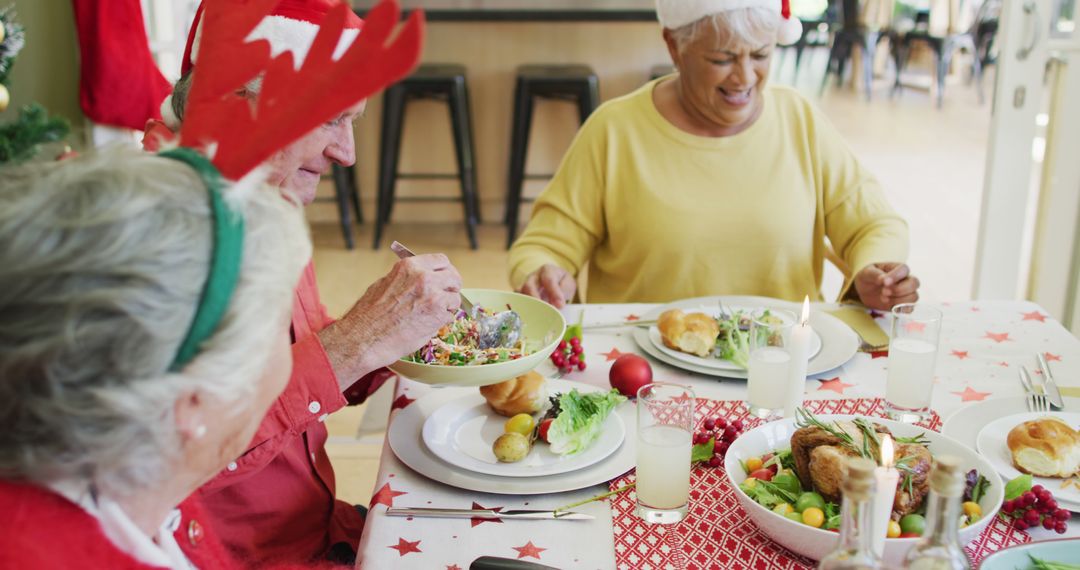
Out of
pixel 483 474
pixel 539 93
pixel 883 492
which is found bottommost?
pixel 539 93

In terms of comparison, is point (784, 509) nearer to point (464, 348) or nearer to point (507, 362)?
point (507, 362)

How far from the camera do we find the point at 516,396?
1.38 m

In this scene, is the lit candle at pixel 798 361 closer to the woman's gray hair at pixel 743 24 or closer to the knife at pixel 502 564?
the knife at pixel 502 564

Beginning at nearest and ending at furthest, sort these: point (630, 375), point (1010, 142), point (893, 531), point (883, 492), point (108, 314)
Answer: point (108, 314) → point (883, 492) → point (893, 531) → point (630, 375) → point (1010, 142)

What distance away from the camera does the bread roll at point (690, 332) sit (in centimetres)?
160

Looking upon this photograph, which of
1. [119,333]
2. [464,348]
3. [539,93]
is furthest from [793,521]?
[539,93]

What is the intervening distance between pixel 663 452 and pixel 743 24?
1.19 metres

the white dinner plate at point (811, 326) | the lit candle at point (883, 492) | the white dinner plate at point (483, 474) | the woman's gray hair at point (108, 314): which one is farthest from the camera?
the white dinner plate at point (811, 326)

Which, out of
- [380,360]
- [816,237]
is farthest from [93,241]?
[816,237]

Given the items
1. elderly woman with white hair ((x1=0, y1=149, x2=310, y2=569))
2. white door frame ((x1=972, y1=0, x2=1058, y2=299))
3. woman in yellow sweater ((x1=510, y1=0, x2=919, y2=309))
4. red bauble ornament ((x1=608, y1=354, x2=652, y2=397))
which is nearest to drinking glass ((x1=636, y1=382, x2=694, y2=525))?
red bauble ornament ((x1=608, y1=354, x2=652, y2=397))

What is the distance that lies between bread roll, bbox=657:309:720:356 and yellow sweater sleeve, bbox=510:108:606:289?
1.90 feet

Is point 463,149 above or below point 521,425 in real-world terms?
below

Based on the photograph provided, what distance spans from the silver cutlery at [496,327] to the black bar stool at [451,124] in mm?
3055

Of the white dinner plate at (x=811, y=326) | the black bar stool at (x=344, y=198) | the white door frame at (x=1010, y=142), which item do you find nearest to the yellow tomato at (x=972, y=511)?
the white dinner plate at (x=811, y=326)
